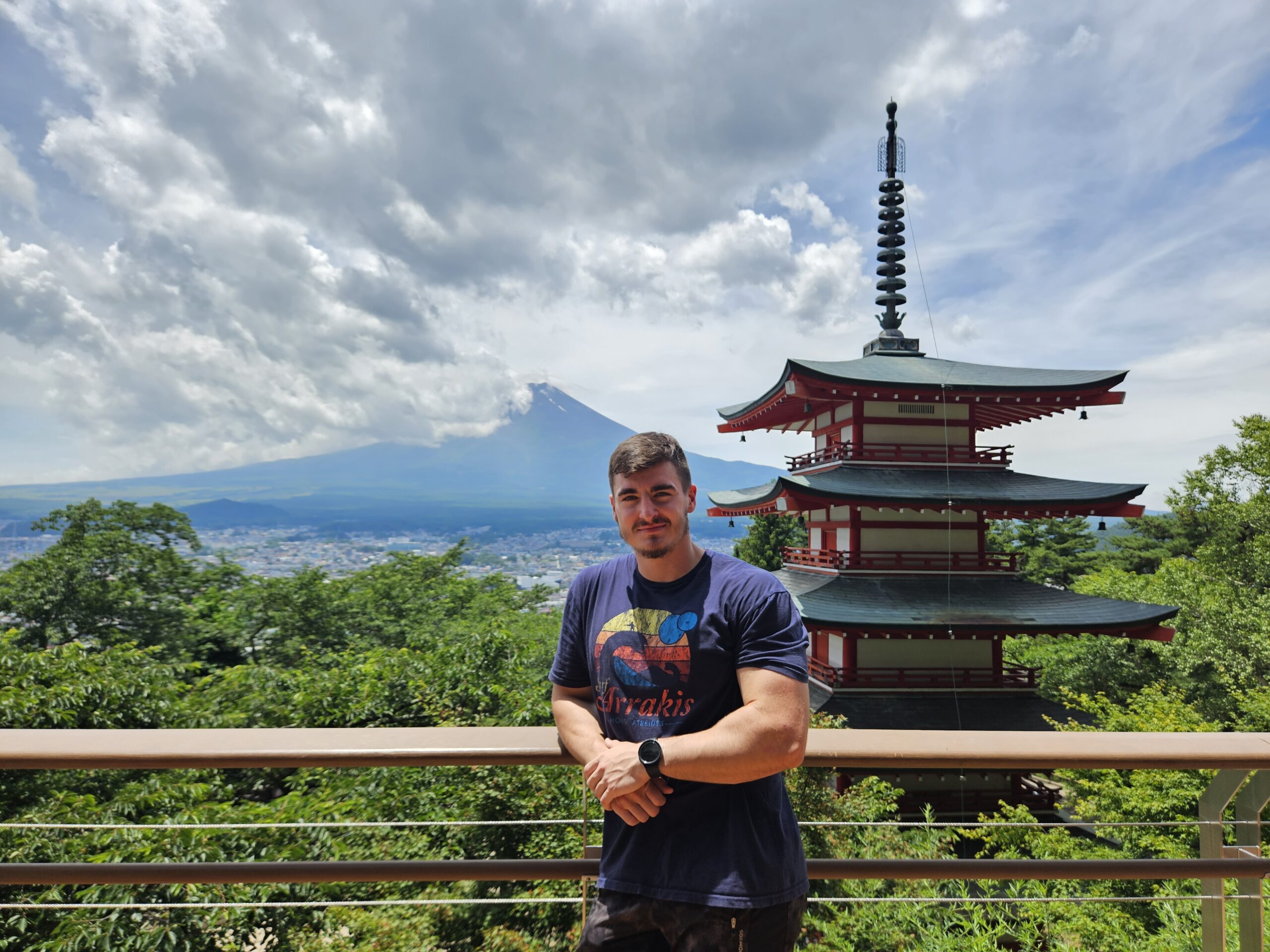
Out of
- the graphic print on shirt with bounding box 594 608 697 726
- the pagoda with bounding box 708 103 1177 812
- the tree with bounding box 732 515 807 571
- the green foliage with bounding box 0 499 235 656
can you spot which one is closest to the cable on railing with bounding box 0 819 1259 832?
the graphic print on shirt with bounding box 594 608 697 726

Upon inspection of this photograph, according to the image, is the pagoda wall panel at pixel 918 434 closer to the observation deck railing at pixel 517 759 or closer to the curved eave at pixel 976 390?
the curved eave at pixel 976 390

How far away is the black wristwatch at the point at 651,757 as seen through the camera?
119 cm

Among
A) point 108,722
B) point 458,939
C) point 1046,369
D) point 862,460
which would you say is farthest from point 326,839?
point 1046,369

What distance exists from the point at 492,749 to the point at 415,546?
5293 inches

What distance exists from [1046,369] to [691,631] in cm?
1300

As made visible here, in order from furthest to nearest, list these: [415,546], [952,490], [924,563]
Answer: [415,546], [924,563], [952,490]

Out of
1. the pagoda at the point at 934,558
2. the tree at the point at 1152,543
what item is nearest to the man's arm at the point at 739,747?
the pagoda at the point at 934,558

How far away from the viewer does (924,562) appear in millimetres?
10617

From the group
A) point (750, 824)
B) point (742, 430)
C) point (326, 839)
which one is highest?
point (742, 430)

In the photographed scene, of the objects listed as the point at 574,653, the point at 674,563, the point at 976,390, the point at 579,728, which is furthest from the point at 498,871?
the point at 976,390

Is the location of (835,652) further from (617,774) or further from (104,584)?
(104,584)

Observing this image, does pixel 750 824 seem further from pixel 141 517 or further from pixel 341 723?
pixel 141 517

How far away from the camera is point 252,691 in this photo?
10.3 meters

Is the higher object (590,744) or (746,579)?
(746,579)
